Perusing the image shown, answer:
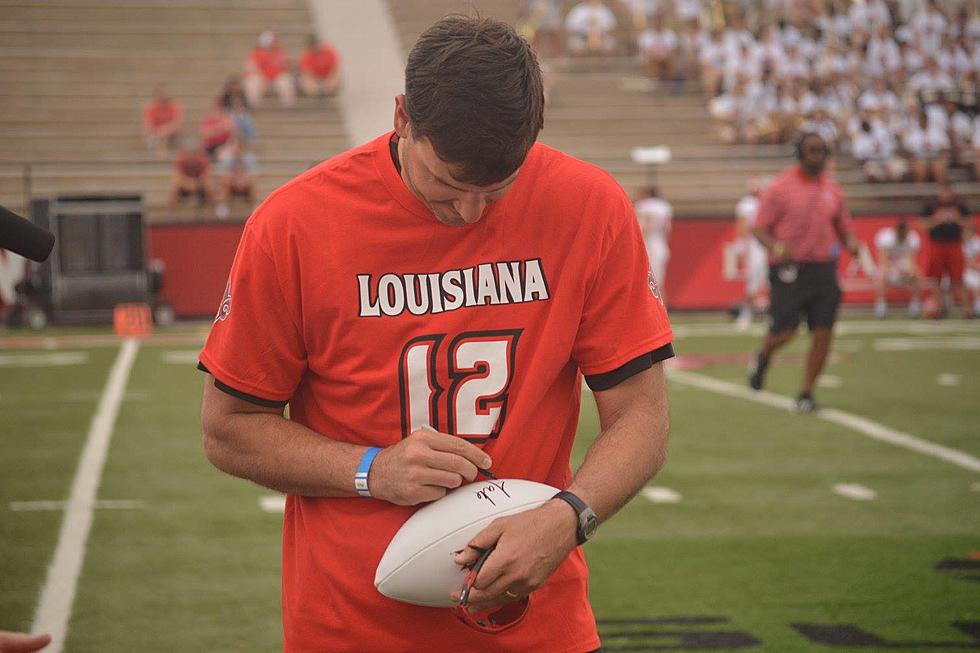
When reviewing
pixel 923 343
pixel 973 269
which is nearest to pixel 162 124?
pixel 923 343

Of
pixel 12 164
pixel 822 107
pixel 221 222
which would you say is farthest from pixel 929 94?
pixel 12 164

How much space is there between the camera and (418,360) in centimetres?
272

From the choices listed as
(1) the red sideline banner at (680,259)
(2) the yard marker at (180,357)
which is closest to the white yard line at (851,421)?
(2) the yard marker at (180,357)

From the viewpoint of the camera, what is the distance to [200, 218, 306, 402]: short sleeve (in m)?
2.71

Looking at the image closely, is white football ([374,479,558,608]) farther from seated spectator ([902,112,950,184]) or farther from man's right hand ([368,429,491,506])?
seated spectator ([902,112,950,184])

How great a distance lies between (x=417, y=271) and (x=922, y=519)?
228 inches

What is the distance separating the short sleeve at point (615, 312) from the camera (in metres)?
2.79

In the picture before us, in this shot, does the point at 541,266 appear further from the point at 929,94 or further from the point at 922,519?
the point at 929,94

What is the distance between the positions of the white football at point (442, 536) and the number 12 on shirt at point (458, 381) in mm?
133

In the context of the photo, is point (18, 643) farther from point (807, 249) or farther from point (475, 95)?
point (807, 249)

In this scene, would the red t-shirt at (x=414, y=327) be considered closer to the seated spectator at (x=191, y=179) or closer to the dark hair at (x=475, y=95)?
the dark hair at (x=475, y=95)
